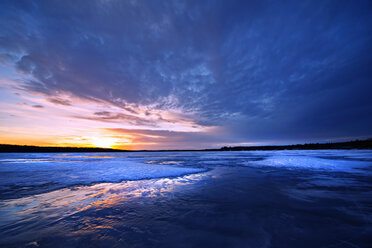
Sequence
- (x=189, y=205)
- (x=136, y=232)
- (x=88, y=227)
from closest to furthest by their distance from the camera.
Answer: (x=136, y=232) → (x=88, y=227) → (x=189, y=205)

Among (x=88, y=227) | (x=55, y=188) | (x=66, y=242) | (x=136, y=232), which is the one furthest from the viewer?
(x=55, y=188)

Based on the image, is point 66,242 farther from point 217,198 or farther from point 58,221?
point 217,198

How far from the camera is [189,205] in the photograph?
334 cm

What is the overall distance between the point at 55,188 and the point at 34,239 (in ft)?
11.6

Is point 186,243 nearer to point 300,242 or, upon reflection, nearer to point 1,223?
point 300,242

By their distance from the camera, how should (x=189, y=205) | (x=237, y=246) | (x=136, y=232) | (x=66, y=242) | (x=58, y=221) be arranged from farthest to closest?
(x=189, y=205) → (x=58, y=221) → (x=136, y=232) → (x=66, y=242) → (x=237, y=246)

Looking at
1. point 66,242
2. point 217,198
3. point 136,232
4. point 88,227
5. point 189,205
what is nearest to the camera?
point 66,242

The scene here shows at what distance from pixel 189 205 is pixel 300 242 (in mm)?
2044

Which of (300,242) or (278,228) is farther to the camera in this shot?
(278,228)

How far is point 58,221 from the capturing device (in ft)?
8.64

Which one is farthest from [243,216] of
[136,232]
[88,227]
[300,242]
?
[88,227]

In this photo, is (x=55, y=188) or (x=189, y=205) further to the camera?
(x=55, y=188)

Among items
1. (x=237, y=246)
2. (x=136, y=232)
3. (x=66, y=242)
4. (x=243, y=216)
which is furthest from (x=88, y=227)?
(x=243, y=216)

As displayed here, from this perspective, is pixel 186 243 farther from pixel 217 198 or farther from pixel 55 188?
pixel 55 188
